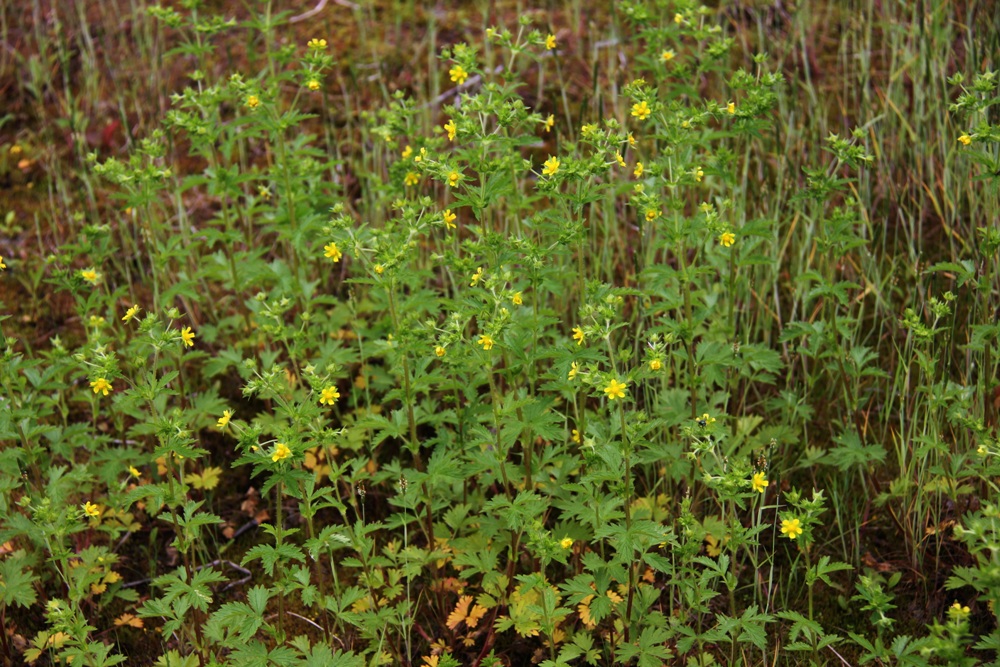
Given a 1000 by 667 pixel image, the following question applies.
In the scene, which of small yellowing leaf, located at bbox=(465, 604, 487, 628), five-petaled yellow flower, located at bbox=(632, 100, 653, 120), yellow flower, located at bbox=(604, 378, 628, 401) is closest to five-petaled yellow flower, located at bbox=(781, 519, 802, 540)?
yellow flower, located at bbox=(604, 378, 628, 401)

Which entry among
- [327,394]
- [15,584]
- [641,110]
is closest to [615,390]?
[327,394]

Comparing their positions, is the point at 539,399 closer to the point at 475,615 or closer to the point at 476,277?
the point at 476,277

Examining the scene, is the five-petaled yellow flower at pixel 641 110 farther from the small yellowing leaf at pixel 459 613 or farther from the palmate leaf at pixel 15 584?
the palmate leaf at pixel 15 584

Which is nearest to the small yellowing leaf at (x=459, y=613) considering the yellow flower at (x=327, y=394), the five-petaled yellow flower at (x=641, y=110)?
the yellow flower at (x=327, y=394)

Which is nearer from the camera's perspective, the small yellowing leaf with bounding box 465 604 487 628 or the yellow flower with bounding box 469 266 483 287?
the yellow flower with bounding box 469 266 483 287

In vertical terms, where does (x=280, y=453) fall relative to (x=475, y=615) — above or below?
above

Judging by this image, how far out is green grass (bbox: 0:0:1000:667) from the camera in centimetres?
277

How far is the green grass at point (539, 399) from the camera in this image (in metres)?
2.77

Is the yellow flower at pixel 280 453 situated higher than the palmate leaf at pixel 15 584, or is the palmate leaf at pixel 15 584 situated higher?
the yellow flower at pixel 280 453

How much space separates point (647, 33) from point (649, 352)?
1466 mm

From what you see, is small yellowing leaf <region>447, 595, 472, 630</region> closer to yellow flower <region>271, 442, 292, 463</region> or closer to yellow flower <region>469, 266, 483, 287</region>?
yellow flower <region>271, 442, 292, 463</region>

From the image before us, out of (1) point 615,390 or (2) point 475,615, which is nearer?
(1) point 615,390

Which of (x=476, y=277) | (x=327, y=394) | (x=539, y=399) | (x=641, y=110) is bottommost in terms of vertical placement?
(x=539, y=399)

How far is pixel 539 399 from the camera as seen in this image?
283 cm
